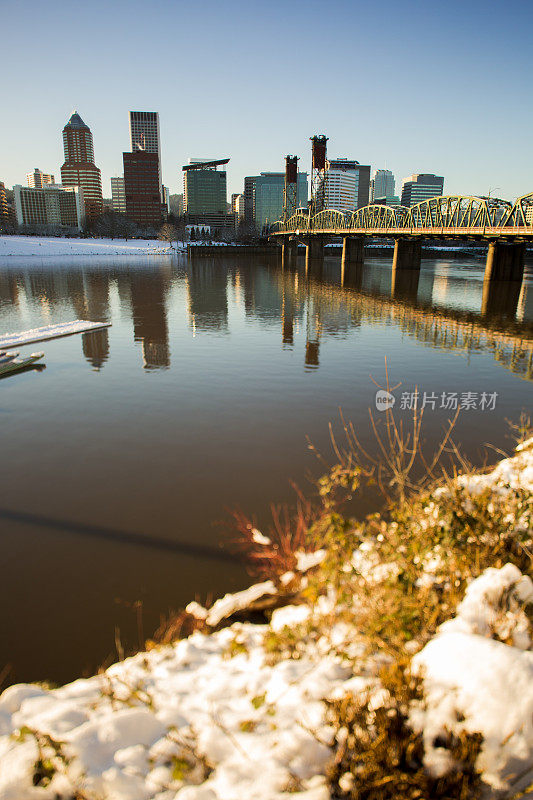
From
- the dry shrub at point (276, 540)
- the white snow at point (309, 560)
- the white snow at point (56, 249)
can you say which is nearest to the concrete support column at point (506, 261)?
the dry shrub at point (276, 540)

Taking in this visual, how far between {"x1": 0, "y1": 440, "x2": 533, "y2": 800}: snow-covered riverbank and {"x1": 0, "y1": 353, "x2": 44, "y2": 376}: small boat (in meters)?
16.4

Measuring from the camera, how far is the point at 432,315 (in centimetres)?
3488

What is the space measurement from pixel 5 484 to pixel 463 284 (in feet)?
199

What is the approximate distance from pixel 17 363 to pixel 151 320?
1326 centimetres

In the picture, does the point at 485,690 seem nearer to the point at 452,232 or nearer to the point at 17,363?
the point at 17,363

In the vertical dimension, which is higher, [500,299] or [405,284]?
[405,284]

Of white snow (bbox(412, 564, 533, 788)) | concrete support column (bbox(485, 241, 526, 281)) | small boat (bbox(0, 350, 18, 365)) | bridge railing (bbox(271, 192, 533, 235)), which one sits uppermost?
bridge railing (bbox(271, 192, 533, 235))

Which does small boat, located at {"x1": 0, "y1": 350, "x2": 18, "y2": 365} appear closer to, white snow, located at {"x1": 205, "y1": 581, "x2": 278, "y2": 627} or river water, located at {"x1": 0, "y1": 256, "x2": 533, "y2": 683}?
river water, located at {"x1": 0, "y1": 256, "x2": 533, "y2": 683}

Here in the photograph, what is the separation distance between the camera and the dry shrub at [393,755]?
2994mm

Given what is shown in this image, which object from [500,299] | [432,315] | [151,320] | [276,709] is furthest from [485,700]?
[500,299]

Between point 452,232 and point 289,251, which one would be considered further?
point 289,251

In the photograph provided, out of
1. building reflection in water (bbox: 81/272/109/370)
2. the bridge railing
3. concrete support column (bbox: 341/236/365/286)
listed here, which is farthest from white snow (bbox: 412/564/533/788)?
concrete support column (bbox: 341/236/365/286)

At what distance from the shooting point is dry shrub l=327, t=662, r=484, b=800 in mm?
2994

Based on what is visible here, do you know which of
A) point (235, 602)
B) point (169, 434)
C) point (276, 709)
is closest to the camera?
point (276, 709)
